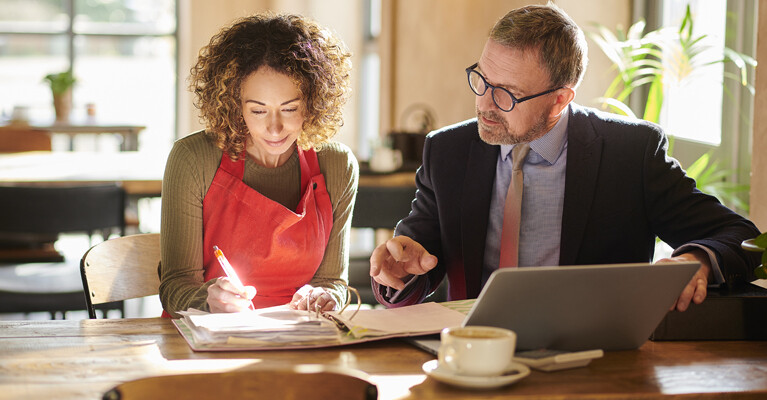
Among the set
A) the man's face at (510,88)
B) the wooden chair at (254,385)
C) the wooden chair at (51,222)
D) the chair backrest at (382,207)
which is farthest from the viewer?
the chair backrest at (382,207)

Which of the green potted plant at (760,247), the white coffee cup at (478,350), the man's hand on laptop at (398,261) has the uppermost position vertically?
the green potted plant at (760,247)

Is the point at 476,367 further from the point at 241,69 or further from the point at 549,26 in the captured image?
the point at 241,69

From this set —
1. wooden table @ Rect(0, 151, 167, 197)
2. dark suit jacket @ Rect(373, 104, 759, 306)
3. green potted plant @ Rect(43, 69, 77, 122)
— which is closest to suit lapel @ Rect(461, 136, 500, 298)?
dark suit jacket @ Rect(373, 104, 759, 306)

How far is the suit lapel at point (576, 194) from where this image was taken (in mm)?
1777

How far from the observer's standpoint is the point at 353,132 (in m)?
6.91

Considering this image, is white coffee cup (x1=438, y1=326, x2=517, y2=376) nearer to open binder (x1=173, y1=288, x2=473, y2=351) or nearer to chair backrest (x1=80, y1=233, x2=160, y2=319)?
open binder (x1=173, y1=288, x2=473, y2=351)

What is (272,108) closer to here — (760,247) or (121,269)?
(121,269)

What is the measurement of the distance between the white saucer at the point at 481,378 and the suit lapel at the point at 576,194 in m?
0.65

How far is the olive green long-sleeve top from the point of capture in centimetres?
178

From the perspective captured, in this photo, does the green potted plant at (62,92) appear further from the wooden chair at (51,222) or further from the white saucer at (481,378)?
the white saucer at (481,378)

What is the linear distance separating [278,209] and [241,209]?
0.27 feet

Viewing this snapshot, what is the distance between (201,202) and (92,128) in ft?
16.3

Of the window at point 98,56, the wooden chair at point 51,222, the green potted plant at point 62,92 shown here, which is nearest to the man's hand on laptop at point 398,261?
the wooden chair at point 51,222

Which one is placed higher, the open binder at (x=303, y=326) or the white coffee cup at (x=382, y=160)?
the white coffee cup at (x=382, y=160)
